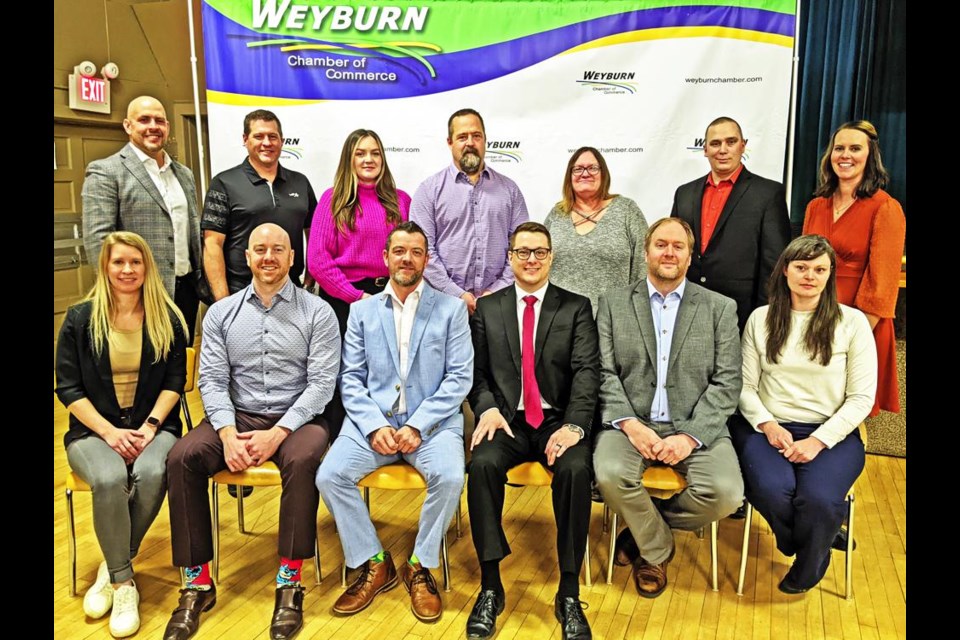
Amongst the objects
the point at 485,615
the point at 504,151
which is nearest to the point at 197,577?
the point at 485,615

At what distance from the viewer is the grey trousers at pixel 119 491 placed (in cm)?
254

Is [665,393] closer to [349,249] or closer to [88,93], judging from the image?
Result: [349,249]

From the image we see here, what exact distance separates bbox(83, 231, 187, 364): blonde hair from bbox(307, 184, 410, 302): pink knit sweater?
0.73m

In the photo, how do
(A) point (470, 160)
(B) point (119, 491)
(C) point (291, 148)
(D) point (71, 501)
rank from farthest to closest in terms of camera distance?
(C) point (291, 148) → (A) point (470, 160) → (D) point (71, 501) → (B) point (119, 491)

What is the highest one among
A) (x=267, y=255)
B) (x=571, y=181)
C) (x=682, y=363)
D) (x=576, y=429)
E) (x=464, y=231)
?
(x=571, y=181)

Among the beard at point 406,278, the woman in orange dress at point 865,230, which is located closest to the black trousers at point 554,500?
the beard at point 406,278

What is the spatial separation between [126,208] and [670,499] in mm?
2667

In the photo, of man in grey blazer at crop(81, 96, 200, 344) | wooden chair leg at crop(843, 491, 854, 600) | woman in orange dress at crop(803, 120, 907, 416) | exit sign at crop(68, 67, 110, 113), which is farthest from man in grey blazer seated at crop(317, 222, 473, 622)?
exit sign at crop(68, 67, 110, 113)

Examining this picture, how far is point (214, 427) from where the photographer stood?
9.00 ft

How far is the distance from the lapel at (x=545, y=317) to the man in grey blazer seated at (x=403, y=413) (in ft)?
0.86

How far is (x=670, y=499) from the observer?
2738 millimetres

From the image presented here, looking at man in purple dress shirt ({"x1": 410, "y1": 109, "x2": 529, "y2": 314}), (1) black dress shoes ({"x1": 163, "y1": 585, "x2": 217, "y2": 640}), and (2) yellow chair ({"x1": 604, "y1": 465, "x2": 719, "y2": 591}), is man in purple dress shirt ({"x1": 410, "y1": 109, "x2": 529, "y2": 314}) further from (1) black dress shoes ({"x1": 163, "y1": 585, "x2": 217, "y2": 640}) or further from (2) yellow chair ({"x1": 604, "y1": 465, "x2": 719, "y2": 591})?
(1) black dress shoes ({"x1": 163, "y1": 585, "x2": 217, "y2": 640})

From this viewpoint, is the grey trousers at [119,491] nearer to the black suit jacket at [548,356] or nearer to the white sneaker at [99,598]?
the white sneaker at [99,598]
